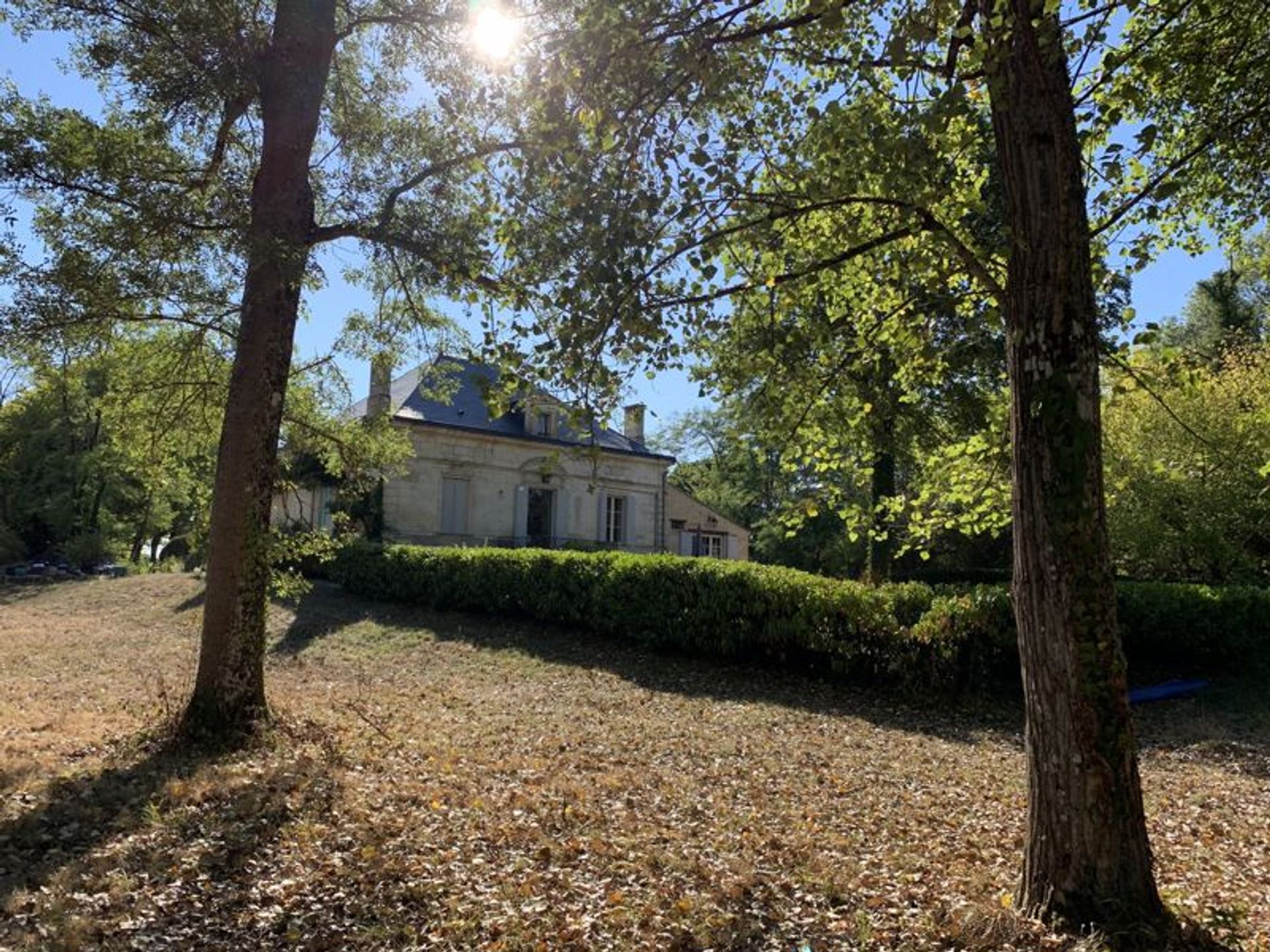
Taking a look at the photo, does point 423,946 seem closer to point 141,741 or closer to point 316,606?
point 141,741

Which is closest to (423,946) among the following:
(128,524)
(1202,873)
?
(1202,873)

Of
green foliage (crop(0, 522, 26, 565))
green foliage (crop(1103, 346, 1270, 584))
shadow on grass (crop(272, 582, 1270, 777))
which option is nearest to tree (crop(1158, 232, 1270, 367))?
green foliage (crop(1103, 346, 1270, 584))

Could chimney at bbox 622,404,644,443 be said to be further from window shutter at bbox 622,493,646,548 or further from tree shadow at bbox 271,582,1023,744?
window shutter at bbox 622,493,646,548

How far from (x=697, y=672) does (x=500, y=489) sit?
51.7 ft

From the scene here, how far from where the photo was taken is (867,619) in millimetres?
10445

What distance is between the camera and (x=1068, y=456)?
11.4 feet

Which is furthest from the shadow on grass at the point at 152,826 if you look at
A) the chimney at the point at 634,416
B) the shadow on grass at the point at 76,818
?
the chimney at the point at 634,416

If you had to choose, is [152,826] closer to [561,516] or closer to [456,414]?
[456,414]

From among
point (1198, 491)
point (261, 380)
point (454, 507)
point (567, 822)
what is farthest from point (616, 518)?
point (567, 822)

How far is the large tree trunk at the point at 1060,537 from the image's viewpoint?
343 cm

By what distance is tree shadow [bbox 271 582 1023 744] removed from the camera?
31.0 ft

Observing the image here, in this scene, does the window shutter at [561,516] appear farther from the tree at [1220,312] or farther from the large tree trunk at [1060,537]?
the large tree trunk at [1060,537]

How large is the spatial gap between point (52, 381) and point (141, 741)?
15.0 ft

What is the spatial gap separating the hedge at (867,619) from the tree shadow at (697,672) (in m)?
0.22
